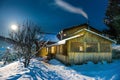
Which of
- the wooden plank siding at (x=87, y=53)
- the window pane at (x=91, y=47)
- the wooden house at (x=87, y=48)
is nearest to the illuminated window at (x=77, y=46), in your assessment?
the wooden house at (x=87, y=48)

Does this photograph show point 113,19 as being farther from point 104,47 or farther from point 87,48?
point 87,48

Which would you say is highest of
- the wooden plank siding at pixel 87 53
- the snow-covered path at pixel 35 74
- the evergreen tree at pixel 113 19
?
the evergreen tree at pixel 113 19

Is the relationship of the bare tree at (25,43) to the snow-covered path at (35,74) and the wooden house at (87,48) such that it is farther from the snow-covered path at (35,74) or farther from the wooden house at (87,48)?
the wooden house at (87,48)

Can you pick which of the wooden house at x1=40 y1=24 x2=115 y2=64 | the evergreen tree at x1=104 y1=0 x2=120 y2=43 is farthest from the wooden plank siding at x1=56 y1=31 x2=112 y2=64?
the evergreen tree at x1=104 y1=0 x2=120 y2=43

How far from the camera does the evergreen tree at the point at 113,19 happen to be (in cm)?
2777

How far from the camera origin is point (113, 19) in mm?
28750

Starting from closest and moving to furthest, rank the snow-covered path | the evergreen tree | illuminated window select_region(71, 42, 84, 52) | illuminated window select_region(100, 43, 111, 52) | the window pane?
the snow-covered path
illuminated window select_region(71, 42, 84, 52)
the window pane
illuminated window select_region(100, 43, 111, 52)
the evergreen tree

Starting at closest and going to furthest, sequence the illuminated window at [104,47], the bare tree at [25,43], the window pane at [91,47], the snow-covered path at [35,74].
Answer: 1. the snow-covered path at [35,74]
2. the bare tree at [25,43]
3. the window pane at [91,47]
4. the illuminated window at [104,47]

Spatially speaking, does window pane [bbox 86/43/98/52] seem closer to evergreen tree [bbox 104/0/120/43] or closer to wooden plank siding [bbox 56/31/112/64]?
wooden plank siding [bbox 56/31/112/64]

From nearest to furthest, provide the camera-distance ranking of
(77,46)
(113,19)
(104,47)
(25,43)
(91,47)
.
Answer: (25,43) < (77,46) < (91,47) < (104,47) < (113,19)

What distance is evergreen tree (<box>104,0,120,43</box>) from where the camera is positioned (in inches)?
1093

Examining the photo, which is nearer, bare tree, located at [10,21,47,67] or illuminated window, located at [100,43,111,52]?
bare tree, located at [10,21,47,67]

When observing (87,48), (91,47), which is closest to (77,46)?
(87,48)

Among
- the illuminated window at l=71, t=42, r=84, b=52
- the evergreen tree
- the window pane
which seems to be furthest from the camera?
the evergreen tree
